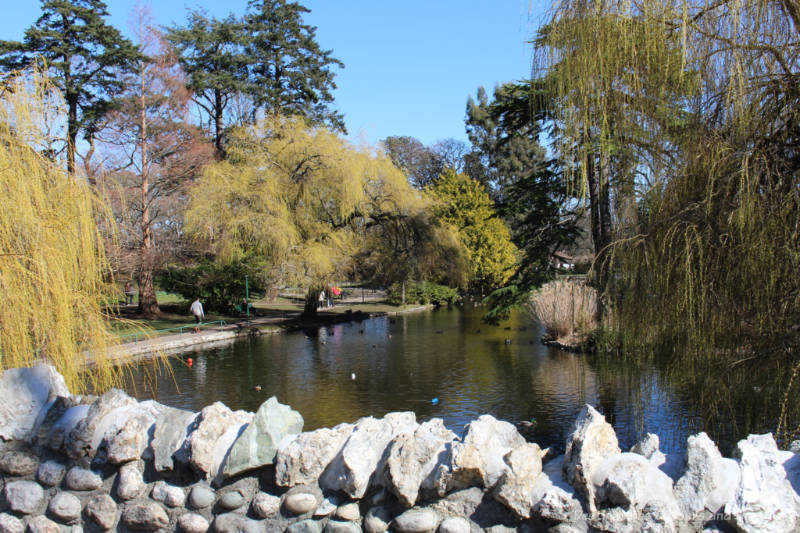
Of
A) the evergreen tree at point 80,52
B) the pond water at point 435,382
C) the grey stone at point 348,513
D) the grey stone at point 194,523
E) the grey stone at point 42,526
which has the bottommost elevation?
the pond water at point 435,382

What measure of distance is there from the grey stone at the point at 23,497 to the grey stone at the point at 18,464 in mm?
91

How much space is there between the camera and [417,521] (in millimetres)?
2951

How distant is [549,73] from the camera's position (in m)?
4.70

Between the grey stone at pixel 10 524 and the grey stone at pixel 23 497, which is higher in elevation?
the grey stone at pixel 23 497

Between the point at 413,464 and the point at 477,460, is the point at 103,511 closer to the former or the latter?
the point at 413,464

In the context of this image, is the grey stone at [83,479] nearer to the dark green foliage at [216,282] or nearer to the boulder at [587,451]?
the boulder at [587,451]

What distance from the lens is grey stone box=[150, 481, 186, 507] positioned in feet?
11.1

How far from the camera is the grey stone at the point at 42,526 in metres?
3.44

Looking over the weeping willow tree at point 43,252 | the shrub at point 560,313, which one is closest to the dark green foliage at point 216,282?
the shrub at point 560,313

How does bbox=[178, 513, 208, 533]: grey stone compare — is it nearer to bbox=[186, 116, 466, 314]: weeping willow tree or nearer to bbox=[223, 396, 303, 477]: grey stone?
bbox=[223, 396, 303, 477]: grey stone

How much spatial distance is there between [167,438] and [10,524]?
958 millimetres

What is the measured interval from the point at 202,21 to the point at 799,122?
33.6 meters

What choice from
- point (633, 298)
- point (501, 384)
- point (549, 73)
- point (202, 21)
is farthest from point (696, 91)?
point (202, 21)

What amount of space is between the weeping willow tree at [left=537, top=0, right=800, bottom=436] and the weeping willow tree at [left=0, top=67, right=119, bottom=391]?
12.0 ft
